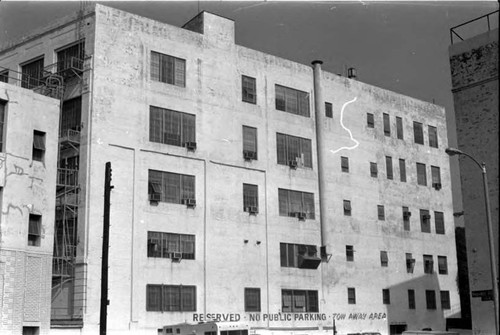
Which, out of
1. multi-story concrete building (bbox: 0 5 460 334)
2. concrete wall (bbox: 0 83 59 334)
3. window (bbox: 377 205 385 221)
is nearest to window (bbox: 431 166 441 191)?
multi-story concrete building (bbox: 0 5 460 334)

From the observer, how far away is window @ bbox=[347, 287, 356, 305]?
59.1m

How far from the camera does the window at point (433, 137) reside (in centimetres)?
6963

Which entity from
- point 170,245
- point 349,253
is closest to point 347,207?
point 349,253

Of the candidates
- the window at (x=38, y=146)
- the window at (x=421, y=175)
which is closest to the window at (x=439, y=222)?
the window at (x=421, y=175)

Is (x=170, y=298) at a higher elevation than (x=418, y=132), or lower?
lower

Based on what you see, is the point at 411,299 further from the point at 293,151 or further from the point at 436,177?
the point at 293,151

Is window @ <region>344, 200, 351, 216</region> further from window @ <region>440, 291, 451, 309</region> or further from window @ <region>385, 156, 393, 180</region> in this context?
window @ <region>440, 291, 451, 309</region>

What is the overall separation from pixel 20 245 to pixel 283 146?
24955mm

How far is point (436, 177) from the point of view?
6919 cm

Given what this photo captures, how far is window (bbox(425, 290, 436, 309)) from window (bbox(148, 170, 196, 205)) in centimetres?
2566

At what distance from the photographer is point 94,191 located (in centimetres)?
4603

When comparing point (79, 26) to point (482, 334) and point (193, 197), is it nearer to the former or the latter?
point (193, 197)

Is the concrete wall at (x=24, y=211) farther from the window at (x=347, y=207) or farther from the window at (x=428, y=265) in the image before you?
the window at (x=428, y=265)

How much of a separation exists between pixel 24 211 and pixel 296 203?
79.7ft
